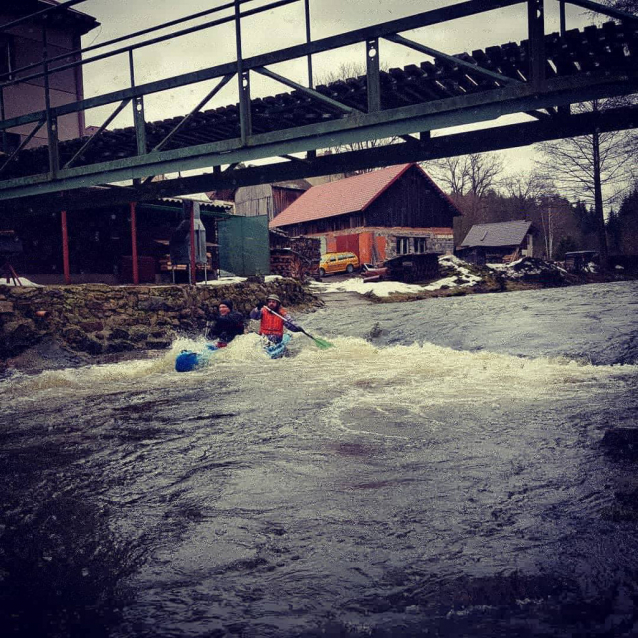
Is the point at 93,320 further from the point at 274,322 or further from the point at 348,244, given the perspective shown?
the point at 348,244

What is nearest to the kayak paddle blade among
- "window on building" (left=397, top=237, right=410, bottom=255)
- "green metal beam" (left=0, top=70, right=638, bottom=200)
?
"green metal beam" (left=0, top=70, right=638, bottom=200)

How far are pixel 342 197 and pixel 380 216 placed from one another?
320cm

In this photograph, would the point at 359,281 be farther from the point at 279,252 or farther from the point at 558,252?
the point at 558,252

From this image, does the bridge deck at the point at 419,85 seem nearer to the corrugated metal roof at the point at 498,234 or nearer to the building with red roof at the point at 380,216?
the building with red roof at the point at 380,216

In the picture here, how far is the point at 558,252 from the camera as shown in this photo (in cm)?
4812

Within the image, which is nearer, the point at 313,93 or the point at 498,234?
the point at 313,93

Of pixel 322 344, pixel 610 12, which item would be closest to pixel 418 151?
pixel 610 12

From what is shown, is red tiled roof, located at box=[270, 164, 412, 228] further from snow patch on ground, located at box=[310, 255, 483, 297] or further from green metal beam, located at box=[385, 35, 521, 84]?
green metal beam, located at box=[385, 35, 521, 84]

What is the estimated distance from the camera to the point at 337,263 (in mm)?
30344

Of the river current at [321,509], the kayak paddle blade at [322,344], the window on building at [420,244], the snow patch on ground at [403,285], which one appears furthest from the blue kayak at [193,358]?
the window on building at [420,244]

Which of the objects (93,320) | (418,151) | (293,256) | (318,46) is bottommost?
(93,320)

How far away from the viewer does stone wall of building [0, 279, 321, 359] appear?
13273 mm

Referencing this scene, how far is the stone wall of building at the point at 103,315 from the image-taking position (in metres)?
13.3

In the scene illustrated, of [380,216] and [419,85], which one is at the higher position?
[380,216]
